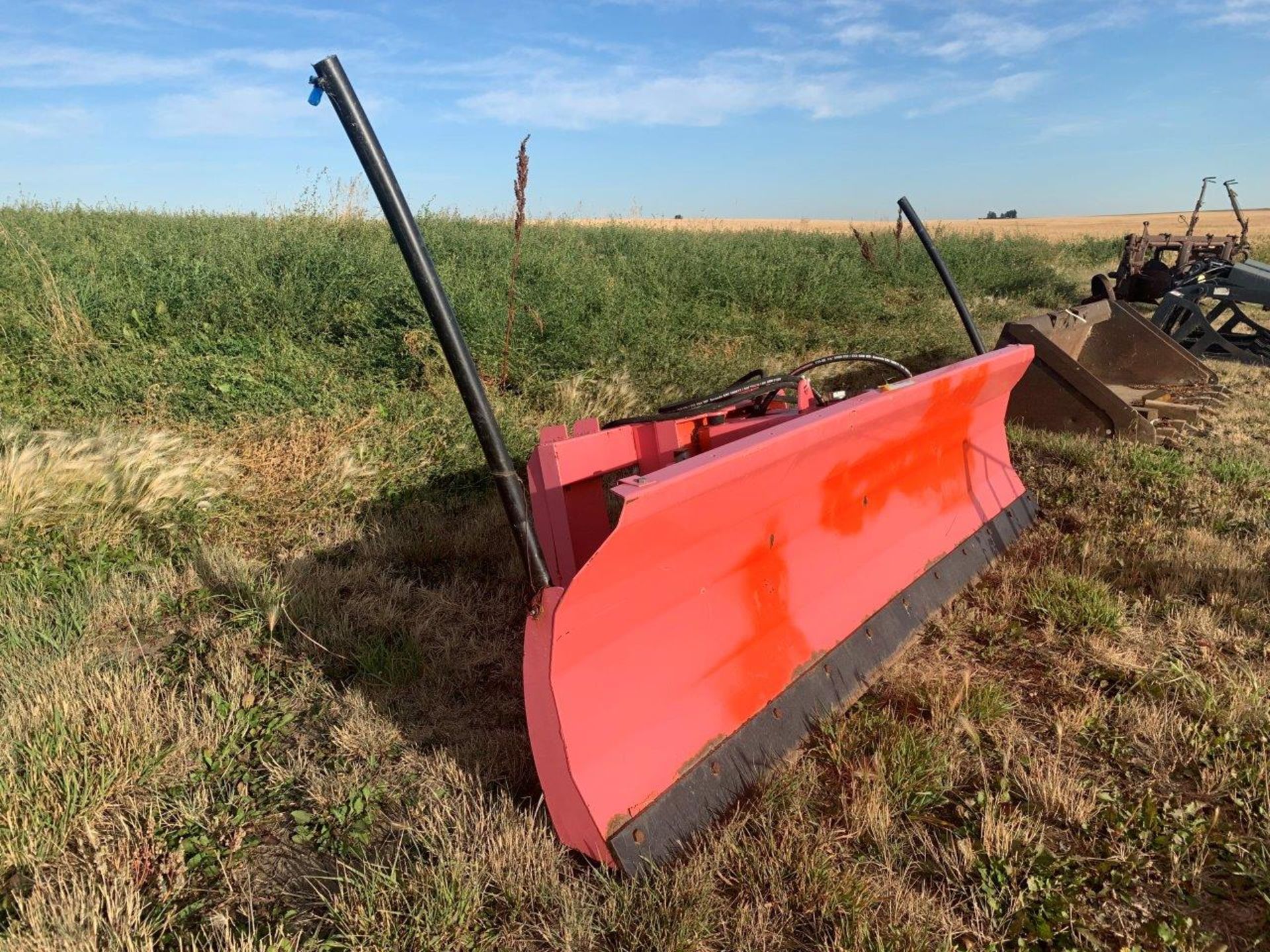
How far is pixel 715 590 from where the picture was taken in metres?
2.31

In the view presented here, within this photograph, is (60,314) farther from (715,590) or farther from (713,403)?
(715,590)

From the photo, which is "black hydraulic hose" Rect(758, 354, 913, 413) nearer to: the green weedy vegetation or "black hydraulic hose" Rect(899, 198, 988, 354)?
the green weedy vegetation

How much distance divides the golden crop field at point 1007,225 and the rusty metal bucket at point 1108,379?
8478mm

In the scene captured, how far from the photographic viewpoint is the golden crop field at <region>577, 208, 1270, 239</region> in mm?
18672

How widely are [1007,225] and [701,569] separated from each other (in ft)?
170

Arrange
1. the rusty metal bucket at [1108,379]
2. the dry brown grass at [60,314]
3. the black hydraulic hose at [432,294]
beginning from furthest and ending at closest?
the rusty metal bucket at [1108,379], the dry brown grass at [60,314], the black hydraulic hose at [432,294]

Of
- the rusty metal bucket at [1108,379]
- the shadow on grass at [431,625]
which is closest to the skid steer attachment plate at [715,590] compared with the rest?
the shadow on grass at [431,625]

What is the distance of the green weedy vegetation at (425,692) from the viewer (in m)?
1.86

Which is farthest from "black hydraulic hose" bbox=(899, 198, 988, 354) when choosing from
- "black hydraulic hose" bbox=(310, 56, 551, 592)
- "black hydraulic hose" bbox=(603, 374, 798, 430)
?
"black hydraulic hose" bbox=(310, 56, 551, 592)

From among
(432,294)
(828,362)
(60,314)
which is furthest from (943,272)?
(60,314)

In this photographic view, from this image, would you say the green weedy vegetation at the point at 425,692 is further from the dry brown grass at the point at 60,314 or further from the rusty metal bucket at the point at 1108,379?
the rusty metal bucket at the point at 1108,379

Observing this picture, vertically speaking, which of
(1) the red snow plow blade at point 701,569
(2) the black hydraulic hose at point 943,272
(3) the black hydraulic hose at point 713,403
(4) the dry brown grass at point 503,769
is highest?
(2) the black hydraulic hose at point 943,272

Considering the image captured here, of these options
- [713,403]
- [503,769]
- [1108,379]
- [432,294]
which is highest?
[432,294]

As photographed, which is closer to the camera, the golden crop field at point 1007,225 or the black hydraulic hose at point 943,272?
the black hydraulic hose at point 943,272
